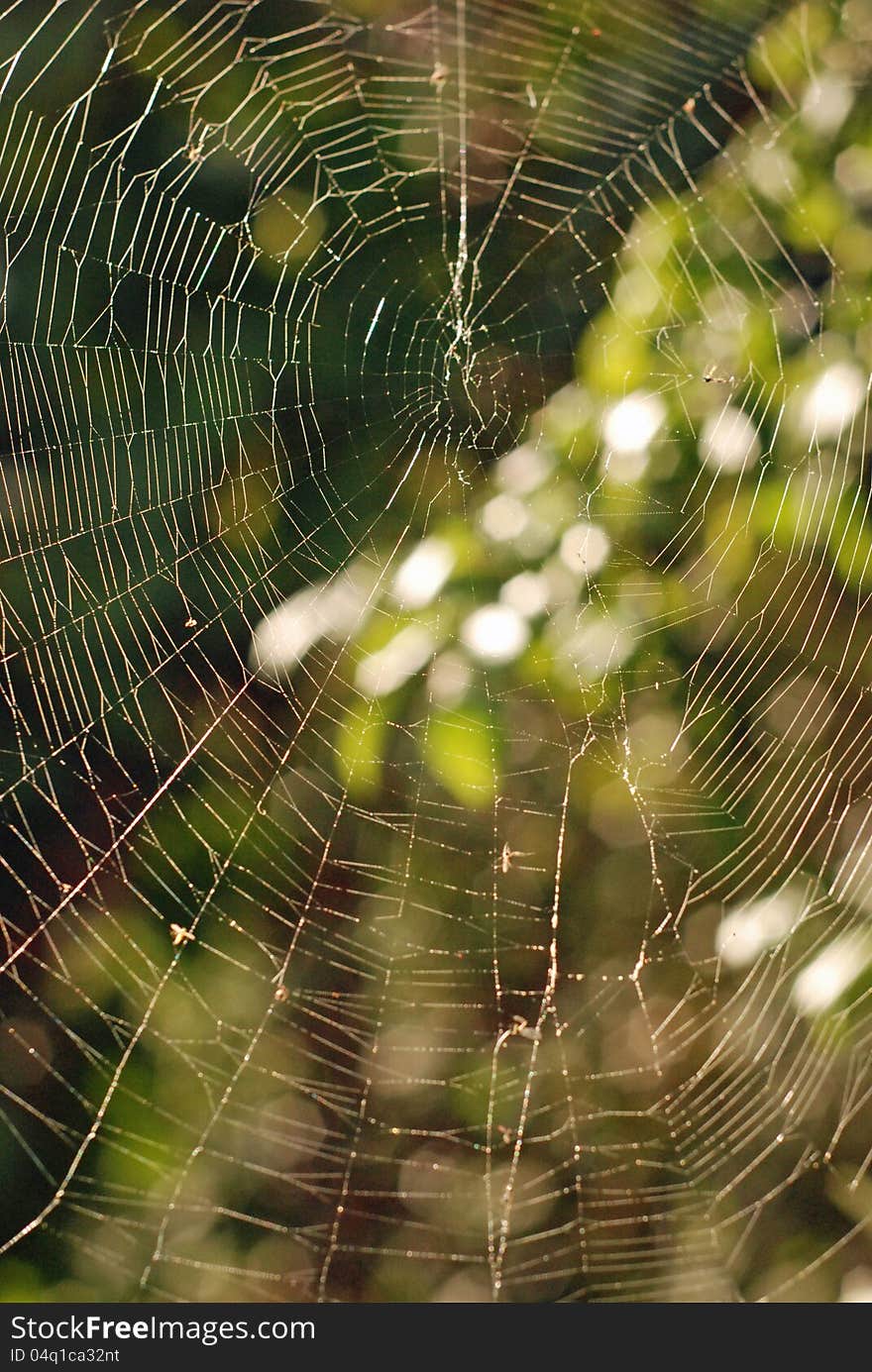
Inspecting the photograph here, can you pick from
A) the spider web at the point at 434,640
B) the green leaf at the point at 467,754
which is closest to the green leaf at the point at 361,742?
the spider web at the point at 434,640

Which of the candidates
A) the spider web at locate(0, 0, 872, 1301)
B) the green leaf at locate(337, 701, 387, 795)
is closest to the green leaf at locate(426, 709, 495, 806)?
the spider web at locate(0, 0, 872, 1301)

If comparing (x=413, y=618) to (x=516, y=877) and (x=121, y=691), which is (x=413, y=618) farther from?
(x=516, y=877)

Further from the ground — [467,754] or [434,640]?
[434,640]

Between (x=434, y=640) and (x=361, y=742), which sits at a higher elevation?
(x=434, y=640)

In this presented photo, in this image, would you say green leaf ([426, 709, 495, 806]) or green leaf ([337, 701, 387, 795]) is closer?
green leaf ([426, 709, 495, 806])

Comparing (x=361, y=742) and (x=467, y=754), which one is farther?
(x=361, y=742)

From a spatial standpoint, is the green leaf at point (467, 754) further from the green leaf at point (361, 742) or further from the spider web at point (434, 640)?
the green leaf at point (361, 742)

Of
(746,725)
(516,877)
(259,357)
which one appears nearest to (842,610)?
(746,725)

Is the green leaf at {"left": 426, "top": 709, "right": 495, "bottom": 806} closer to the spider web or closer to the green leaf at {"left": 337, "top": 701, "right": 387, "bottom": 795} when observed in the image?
the spider web
